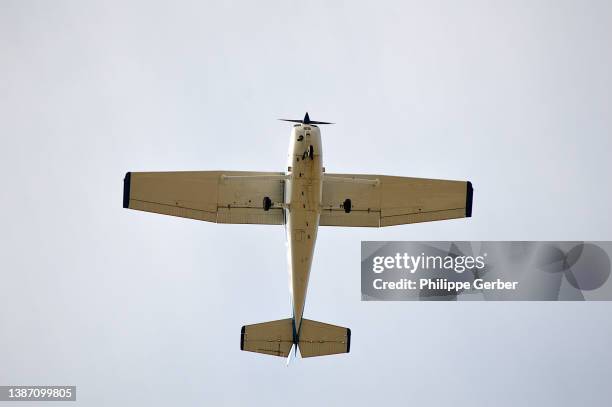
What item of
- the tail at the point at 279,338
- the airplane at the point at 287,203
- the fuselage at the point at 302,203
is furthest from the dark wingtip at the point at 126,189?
the tail at the point at 279,338

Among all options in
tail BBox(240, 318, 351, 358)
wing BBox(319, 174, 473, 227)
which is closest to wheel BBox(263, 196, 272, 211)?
wing BBox(319, 174, 473, 227)

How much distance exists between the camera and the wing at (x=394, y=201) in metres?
33.8

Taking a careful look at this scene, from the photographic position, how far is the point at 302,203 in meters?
30.8

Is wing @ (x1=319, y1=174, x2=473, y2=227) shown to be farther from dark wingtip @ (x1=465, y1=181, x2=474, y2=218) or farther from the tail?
the tail

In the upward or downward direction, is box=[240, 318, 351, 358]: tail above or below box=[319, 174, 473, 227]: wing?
below

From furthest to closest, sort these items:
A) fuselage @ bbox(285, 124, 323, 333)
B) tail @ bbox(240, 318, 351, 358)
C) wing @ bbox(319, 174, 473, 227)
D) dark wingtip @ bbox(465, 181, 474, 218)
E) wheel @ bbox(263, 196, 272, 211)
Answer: dark wingtip @ bbox(465, 181, 474, 218), wing @ bbox(319, 174, 473, 227), tail @ bbox(240, 318, 351, 358), wheel @ bbox(263, 196, 272, 211), fuselage @ bbox(285, 124, 323, 333)

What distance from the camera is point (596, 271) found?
1486 inches

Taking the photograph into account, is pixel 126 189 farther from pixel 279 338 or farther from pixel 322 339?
pixel 322 339

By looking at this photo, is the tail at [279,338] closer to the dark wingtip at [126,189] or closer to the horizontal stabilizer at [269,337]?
the horizontal stabilizer at [269,337]

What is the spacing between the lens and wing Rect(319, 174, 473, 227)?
33781mm

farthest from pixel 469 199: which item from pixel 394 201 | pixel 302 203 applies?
pixel 302 203

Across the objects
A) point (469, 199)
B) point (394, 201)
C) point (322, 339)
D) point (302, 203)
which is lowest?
point (322, 339)

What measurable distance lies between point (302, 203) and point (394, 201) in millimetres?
4756

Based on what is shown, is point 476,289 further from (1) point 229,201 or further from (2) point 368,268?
(1) point 229,201
